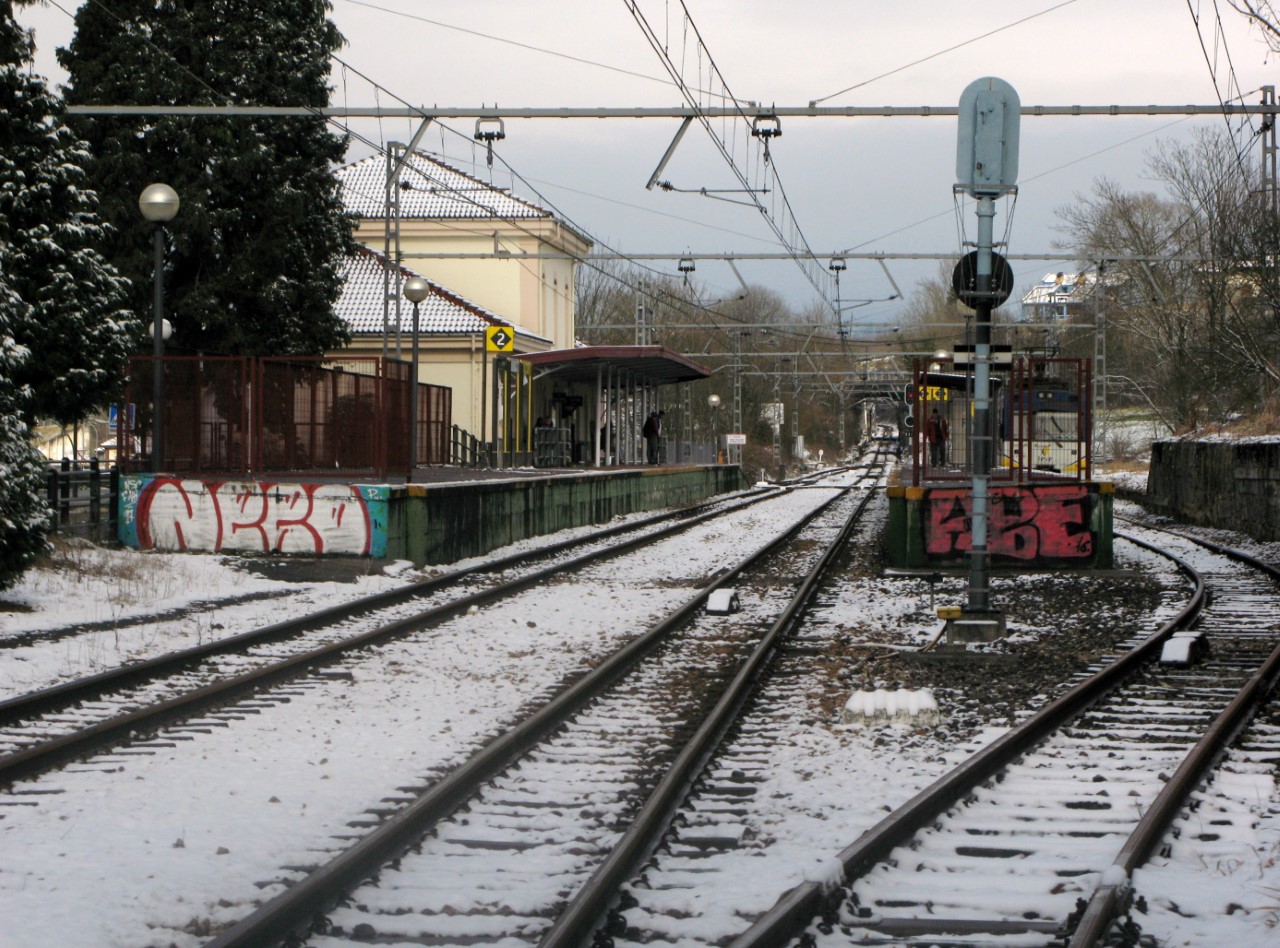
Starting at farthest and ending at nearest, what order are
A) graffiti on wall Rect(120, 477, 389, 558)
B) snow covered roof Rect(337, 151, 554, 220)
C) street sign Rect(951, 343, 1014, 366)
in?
snow covered roof Rect(337, 151, 554, 220) < graffiti on wall Rect(120, 477, 389, 558) < street sign Rect(951, 343, 1014, 366)

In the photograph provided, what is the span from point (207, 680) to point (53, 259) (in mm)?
13267

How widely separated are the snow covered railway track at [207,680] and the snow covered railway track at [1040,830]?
13.6 feet

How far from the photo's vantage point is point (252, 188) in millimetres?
34000

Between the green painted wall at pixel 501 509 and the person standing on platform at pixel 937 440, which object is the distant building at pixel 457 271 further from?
the person standing on platform at pixel 937 440

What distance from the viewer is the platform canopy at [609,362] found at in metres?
38.2

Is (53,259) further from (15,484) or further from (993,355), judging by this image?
(993,355)

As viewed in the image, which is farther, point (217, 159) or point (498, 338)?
point (217, 159)

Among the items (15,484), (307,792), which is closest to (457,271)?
(15,484)

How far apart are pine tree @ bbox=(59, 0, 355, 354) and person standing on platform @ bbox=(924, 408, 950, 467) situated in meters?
14.2

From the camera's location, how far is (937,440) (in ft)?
95.7

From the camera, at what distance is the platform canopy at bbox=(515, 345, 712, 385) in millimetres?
38156

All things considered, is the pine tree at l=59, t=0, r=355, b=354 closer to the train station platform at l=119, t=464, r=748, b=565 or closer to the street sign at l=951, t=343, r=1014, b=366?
the train station platform at l=119, t=464, r=748, b=565

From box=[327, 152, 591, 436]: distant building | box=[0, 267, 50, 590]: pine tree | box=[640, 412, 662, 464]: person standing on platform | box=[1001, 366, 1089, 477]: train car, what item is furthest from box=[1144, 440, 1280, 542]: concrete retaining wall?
box=[327, 152, 591, 436]: distant building

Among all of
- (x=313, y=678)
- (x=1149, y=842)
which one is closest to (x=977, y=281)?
(x=313, y=678)
